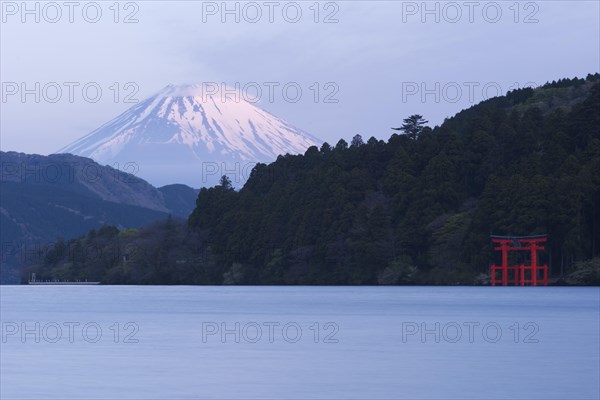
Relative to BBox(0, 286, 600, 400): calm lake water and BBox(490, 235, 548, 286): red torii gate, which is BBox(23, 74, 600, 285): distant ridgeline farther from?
BBox(0, 286, 600, 400): calm lake water

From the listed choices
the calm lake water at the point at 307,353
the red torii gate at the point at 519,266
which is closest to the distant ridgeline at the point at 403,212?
the red torii gate at the point at 519,266

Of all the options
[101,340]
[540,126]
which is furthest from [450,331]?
[540,126]

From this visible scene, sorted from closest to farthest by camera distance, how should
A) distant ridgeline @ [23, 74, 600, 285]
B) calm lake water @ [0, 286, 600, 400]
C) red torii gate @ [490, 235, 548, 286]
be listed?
calm lake water @ [0, 286, 600, 400], red torii gate @ [490, 235, 548, 286], distant ridgeline @ [23, 74, 600, 285]

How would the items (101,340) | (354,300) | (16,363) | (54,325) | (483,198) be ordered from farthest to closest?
(483,198) → (354,300) → (54,325) → (101,340) → (16,363)

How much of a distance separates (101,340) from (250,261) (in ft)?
187

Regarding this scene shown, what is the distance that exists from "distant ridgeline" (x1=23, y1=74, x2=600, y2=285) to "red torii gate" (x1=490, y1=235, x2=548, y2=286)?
0.88 metres

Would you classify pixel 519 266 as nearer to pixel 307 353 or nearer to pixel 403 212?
pixel 403 212

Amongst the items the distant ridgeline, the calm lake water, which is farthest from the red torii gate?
the calm lake water

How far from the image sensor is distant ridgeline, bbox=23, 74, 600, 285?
2798 inches

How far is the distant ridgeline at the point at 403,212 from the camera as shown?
71.1m

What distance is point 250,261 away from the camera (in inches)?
3492

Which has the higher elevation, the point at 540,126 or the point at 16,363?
the point at 540,126

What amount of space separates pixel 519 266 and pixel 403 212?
12.5m

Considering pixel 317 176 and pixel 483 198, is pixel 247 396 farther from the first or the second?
pixel 317 176
